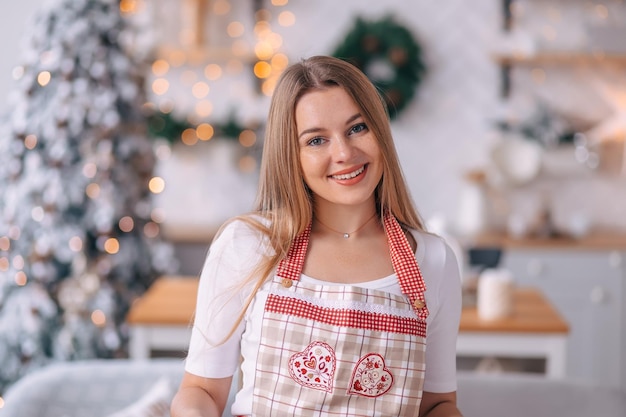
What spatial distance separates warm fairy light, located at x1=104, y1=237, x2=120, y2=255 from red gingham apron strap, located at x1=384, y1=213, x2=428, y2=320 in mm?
1891

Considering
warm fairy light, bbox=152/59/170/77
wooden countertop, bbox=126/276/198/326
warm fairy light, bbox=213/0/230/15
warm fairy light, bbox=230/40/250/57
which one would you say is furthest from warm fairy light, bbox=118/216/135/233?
warm fairy light, bbox=213/0/230/15

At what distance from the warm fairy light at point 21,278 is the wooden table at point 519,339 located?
1.72 meters

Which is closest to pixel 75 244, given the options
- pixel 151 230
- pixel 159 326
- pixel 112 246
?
pixel 112 246

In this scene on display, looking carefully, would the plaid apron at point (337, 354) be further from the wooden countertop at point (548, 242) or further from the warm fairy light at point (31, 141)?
the wooden countertop at point (548, 242)

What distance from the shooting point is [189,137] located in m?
4.13

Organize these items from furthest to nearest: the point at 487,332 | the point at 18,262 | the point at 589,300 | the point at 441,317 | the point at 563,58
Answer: the point at 563,58
the point at 589,300
the point at 18,262
the point at 487,332
the point at 441,317

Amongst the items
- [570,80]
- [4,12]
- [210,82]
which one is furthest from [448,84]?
[4,12]

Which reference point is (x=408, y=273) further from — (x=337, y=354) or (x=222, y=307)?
(x=222, y=307)

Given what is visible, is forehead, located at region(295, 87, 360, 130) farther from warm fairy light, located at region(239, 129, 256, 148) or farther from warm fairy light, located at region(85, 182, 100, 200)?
warm fairy light, located at region(239, 129, 256, 148)

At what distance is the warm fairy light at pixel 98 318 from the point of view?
2953 millimetres

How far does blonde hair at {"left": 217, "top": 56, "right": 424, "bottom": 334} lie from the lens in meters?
1.33

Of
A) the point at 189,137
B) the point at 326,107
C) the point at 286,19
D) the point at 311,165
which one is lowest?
the point at 311,165

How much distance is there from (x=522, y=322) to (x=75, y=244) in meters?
1.74

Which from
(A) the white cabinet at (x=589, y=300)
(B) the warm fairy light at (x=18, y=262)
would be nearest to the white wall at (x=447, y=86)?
(A) the white cabinet at (x=589, y=300)
